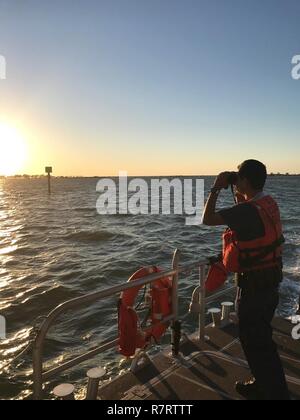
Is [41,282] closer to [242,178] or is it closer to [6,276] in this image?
[6,276]

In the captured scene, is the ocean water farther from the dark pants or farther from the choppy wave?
the dark pants

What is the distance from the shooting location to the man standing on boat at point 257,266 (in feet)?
11.8

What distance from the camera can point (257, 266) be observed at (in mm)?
3652

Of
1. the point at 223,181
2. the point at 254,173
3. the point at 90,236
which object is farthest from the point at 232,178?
the point at 90,236

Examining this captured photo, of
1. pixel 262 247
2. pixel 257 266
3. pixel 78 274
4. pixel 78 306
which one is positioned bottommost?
pixel 78 274

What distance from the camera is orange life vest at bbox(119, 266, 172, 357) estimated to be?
14.7 feet

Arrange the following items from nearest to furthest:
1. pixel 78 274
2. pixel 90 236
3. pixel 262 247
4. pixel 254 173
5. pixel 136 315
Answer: pixel 262 247, pixel 254 173, pixel 136 315, pixel 78 274, pixel 90 236

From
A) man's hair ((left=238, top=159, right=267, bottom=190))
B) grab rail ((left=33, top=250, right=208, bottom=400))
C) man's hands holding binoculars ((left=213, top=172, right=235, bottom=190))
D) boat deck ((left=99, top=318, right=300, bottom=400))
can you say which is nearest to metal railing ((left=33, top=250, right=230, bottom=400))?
grab rail ((left=33, top=250, right=208, bottom=400))

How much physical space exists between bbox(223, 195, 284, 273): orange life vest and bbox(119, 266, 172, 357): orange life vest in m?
1.43

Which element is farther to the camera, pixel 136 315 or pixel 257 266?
pixel 136 315

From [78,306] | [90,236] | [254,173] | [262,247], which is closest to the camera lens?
[262,247]

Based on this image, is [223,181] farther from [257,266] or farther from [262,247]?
[257,266]

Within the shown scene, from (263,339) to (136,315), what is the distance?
1457 millimetres

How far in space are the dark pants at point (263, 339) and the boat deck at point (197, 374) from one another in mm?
843
